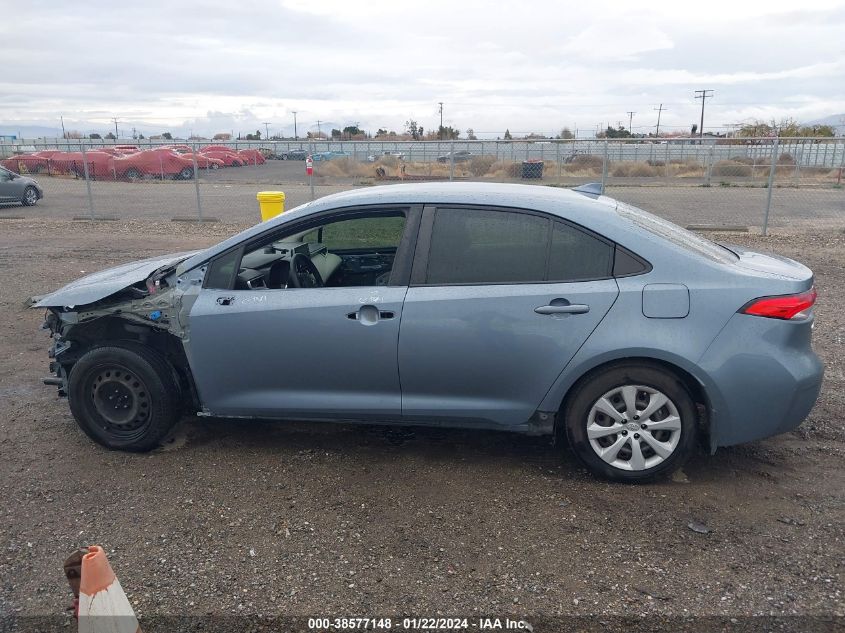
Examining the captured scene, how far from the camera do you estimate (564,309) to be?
390 centimetres

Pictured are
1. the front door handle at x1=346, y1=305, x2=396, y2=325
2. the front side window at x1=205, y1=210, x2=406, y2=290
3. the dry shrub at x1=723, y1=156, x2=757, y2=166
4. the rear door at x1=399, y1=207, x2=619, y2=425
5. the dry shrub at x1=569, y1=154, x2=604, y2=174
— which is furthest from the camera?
the dry shrub at x1=723, y1=156, x2=757, y2=166

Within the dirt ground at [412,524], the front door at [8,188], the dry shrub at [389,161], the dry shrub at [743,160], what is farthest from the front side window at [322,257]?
the dry shrub at [743,160]

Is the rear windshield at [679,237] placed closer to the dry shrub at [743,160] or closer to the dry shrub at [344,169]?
the dry shrub at [344,169]

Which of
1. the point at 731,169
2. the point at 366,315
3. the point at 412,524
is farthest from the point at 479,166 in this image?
the point at 412,524

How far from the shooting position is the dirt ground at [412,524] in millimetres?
3127

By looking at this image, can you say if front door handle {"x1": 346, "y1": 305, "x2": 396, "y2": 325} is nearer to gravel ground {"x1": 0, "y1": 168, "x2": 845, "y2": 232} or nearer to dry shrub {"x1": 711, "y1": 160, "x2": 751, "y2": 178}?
gravel ground {"x1": 0, "y1": 168, "x2": 845, "y2": 232}

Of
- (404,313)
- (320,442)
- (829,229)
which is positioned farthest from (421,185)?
(829,229)

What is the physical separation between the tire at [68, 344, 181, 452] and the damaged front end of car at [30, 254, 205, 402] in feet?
0.31

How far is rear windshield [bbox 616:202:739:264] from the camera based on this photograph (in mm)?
4129

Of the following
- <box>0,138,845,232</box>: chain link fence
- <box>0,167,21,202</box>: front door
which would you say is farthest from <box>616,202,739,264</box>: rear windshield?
<box>0,167,21,202</box>: front door

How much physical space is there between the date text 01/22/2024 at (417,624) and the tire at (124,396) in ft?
6.48

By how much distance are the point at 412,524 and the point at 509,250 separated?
1590 millimetres

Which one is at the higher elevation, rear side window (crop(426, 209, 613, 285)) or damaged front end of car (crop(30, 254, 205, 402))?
rear side window (crop(426, 209, 613, 285))

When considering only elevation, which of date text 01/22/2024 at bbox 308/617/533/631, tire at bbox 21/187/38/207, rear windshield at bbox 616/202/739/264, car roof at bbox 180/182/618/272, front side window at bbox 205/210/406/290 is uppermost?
car roof at bbox 180/182/618/272
